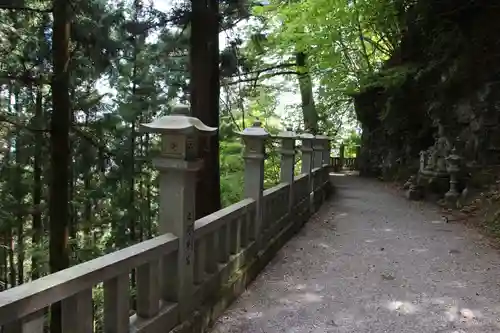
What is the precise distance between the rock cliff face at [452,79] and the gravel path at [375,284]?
3.03 meters

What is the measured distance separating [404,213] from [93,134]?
20.6ft

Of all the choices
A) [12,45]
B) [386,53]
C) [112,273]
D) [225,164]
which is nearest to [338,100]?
[386,53]

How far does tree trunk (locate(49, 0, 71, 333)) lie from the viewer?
645 centimetres

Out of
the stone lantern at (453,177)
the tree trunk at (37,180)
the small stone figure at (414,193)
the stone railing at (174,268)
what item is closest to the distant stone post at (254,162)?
the stone railing at (174,268)

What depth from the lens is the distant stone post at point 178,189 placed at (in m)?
2.75

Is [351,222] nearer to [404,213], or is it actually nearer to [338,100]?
[404,213]

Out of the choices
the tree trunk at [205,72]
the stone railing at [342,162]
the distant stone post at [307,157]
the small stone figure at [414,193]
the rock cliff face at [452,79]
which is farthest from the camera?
the stone railing at [342,162]

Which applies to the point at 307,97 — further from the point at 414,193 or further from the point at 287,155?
the point at 287,155

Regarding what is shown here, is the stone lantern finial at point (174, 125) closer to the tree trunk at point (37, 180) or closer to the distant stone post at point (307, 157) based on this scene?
the distant stone post at point (307, 157)

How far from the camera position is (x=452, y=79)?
1044cm

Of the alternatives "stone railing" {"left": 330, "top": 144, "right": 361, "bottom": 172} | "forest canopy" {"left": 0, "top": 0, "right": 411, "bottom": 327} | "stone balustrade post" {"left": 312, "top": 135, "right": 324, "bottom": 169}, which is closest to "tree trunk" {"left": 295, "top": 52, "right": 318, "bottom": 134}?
"forest canopy" {"left": 0, "top": 0, "right": 411, "bottom": 327}

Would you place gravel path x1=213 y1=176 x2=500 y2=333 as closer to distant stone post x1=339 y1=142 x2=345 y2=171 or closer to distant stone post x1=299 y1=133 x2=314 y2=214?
distant stone post x1=299 y1=133 x2=314 y2=214

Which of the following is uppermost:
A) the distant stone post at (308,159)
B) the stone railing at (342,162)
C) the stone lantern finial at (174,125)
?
the stone lantern finial at (174,125)

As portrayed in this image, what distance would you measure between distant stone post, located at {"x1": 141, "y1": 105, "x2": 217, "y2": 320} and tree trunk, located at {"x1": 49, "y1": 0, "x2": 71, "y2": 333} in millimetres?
4210
